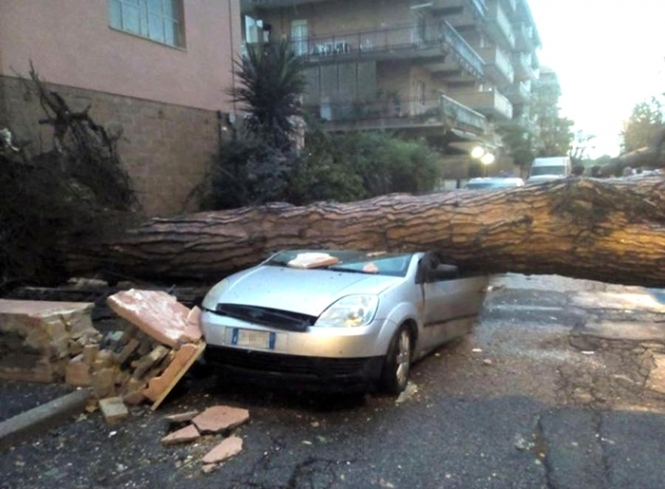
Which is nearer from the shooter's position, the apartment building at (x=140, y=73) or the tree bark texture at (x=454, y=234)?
the tree bark texture at (x=454, y=234)

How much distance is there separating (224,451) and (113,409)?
3.64ft

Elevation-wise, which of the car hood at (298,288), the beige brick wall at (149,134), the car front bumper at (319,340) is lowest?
the car front bumper at (319,340)

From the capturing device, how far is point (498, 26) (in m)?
40.2

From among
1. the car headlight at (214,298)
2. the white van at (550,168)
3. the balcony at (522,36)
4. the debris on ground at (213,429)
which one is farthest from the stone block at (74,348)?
the balcony at (522,36)

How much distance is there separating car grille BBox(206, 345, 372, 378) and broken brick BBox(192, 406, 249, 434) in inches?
12.8

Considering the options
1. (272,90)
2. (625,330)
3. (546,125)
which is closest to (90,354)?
(625,330)

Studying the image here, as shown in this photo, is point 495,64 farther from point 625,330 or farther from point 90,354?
point 90,354

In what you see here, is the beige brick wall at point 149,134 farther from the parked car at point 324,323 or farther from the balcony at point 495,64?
the balcony at point 495,64

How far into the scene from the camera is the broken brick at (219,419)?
4.00 m

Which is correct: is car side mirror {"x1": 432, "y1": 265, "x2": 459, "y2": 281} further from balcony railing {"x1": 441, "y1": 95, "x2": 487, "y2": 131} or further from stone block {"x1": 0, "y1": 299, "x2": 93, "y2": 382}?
balcony railing {"x1": 441, "y1": 95, "x2": 487, "y2": 131}

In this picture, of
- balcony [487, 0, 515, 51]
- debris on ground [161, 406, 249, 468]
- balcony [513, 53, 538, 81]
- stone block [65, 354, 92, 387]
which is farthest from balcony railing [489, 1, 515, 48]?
debris on ground [161, 406, 249, 468]

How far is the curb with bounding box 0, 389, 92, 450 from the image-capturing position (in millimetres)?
3879

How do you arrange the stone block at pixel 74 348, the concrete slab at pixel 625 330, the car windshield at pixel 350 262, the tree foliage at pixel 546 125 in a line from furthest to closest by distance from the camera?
1. the tree foliage at pixel 546 125
2. the concrete slab at pixel 625 330
3. the car windshield at pixel 350 262
4. the stone block at pixel 74 348

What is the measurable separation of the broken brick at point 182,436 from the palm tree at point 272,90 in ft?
30.6
